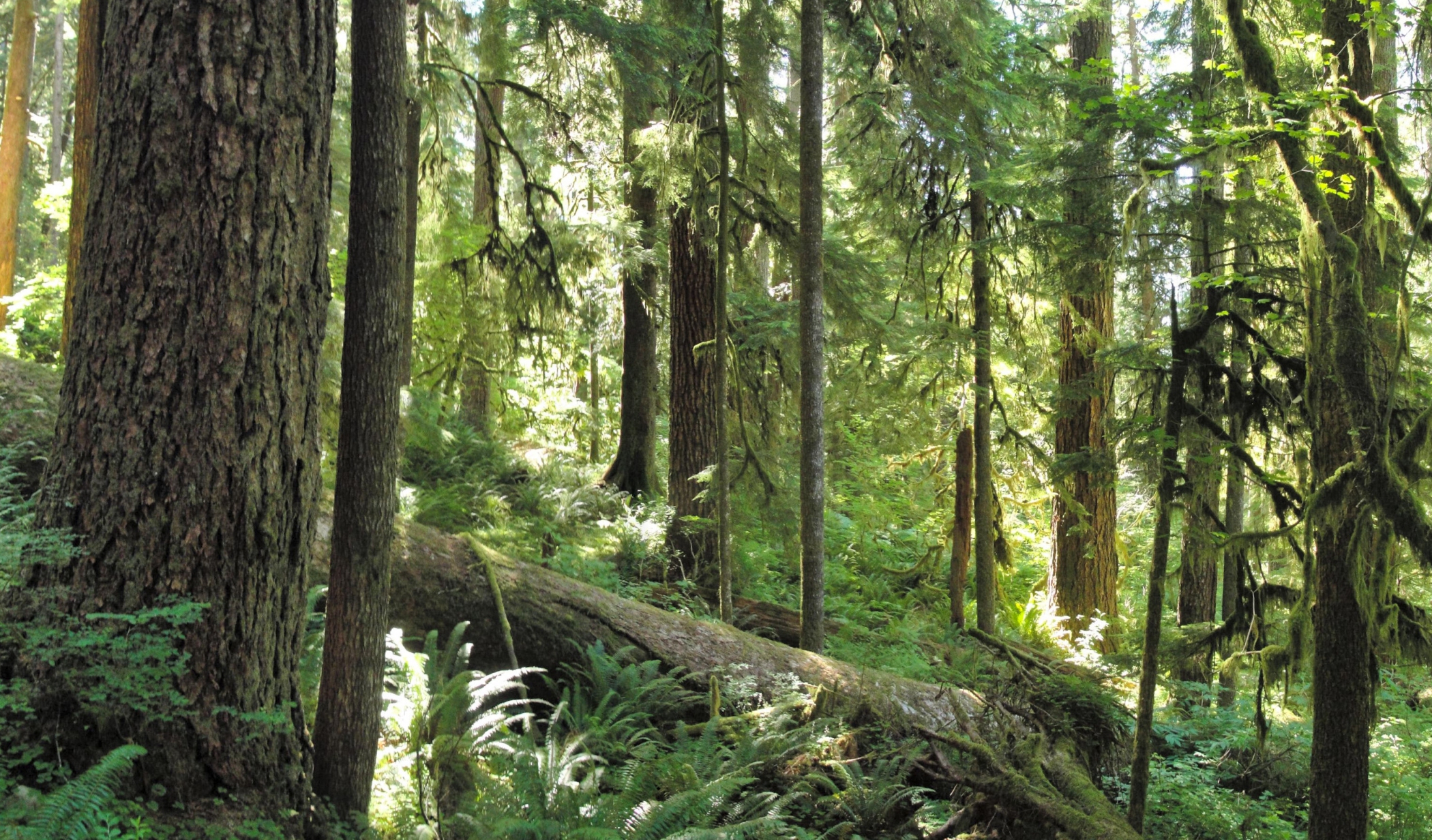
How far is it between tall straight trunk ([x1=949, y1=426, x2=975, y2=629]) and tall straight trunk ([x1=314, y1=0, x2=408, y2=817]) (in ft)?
23.4

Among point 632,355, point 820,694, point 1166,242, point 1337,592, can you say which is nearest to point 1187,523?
point 1337,592

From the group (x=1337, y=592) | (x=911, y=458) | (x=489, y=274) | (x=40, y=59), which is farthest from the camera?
(x=40, y=59)

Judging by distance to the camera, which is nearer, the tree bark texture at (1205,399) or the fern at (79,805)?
the fern at (79,805)

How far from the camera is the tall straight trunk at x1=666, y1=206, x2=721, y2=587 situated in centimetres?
1019

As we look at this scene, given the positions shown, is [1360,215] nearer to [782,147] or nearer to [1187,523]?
[1187,523]

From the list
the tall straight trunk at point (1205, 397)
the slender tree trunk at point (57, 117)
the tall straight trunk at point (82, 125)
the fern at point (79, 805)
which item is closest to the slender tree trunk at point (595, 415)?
the tall straight trunk at point (82, 125)

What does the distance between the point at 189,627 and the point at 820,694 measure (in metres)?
4.08

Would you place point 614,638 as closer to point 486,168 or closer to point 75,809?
point 75,809

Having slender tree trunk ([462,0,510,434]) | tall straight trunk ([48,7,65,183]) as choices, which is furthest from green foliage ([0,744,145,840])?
tall straight trunk ([48,7,65,183])

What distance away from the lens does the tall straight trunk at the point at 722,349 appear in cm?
764

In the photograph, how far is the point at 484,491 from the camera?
10.7 m

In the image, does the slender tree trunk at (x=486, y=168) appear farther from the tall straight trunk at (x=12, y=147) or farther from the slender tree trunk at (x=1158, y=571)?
the tall straight trunk at (x=12, y=147)

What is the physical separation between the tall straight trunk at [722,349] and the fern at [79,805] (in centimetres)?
498

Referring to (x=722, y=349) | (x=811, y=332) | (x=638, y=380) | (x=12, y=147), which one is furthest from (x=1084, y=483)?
(x=12, y=147)
